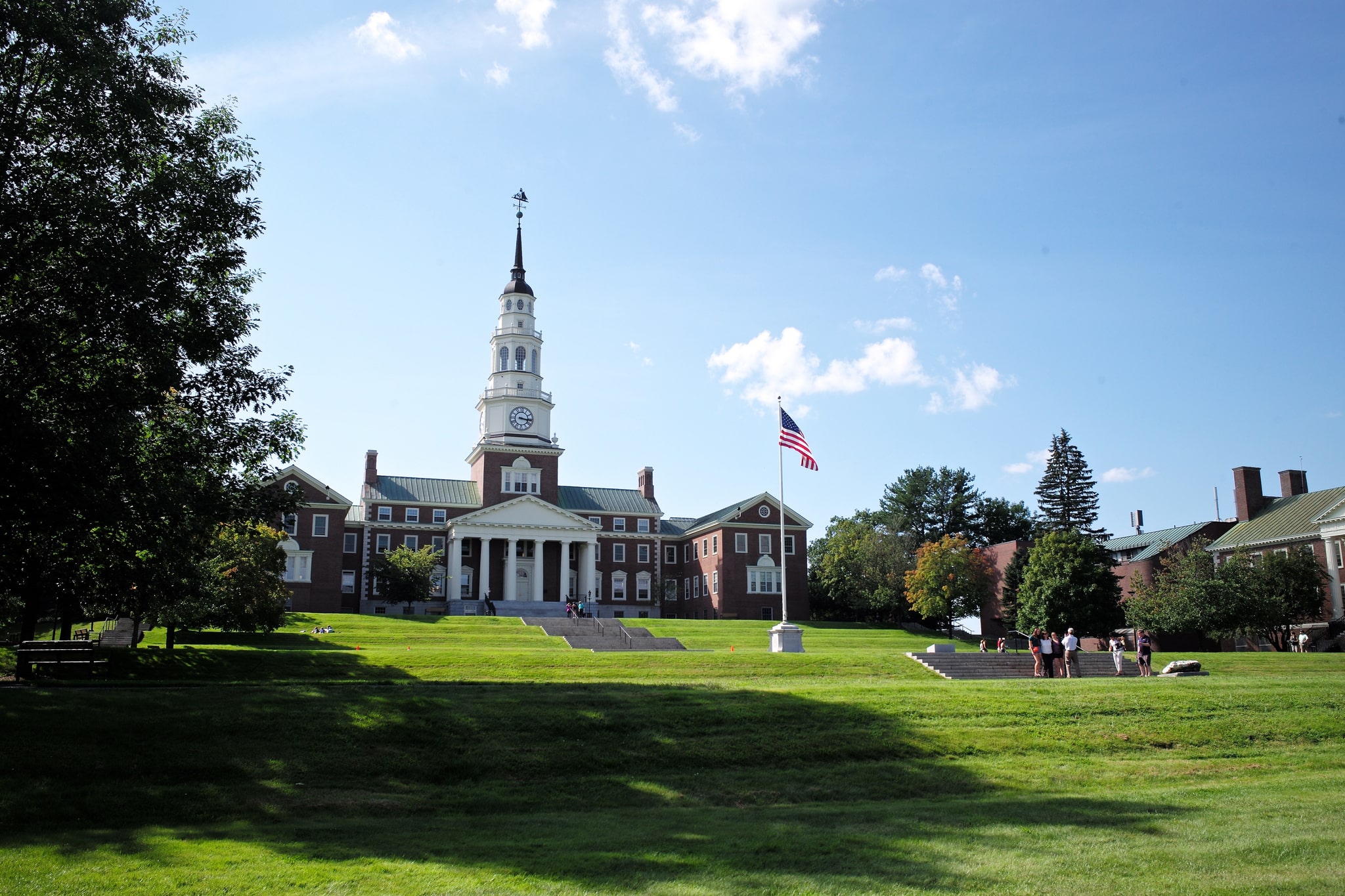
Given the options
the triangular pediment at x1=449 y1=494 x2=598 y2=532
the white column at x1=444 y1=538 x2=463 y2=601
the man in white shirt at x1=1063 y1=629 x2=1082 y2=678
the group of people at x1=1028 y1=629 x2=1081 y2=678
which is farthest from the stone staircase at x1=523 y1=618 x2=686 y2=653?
the white column at x1=444 y1=538 x2=463 y2=601

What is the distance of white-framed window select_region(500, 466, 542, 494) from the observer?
73000 mm

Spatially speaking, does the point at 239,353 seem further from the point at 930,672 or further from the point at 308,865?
the point at 930,672

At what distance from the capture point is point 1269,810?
1364 centimetres

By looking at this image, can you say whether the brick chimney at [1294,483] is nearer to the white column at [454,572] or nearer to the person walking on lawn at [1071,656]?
the person walking on lawn at [1071,656]

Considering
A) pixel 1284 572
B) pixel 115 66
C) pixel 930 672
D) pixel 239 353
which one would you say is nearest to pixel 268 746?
pixel 239 353

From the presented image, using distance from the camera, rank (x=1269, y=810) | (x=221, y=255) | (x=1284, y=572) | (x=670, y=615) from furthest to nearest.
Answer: (x=670, y=615) < (x=1284, y=572) < (x=221, y=255) < (x=1269, y=810)

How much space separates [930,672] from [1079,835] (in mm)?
20939

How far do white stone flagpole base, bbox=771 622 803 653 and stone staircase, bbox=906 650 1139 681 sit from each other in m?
4.08

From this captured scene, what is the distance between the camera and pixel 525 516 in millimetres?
69188

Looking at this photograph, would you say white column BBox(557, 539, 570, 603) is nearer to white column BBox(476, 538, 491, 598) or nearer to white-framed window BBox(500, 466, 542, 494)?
white column BBox(476, 538, 491, 598)

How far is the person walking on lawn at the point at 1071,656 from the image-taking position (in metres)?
33.3

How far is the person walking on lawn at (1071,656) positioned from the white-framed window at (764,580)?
37459 millimetres

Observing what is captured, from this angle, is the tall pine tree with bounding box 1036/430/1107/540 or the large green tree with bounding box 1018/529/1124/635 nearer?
the large green tree with bounding box 1018/529/1124/635

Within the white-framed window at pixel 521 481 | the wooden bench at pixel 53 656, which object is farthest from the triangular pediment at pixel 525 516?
the wooden bench at pixel 53 656
